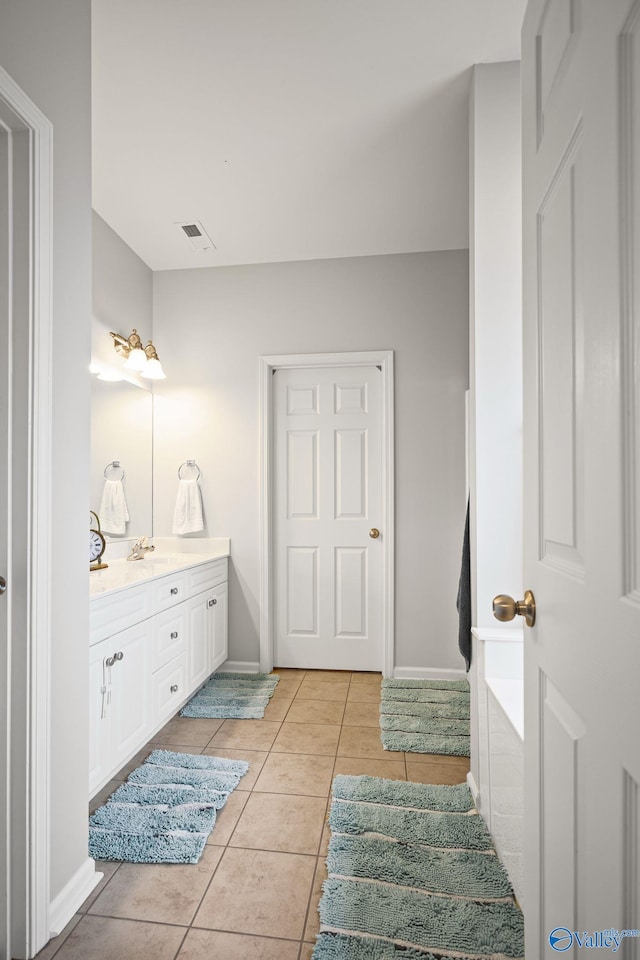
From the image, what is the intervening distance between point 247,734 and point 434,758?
0.87 m

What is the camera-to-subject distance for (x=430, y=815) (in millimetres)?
1893

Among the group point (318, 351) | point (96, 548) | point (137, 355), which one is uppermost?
point (318, 351)

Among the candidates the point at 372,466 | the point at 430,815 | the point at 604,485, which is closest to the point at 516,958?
the point at 430,815

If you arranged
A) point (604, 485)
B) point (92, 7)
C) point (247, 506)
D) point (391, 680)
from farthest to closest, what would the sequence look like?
point (247, 506) < point (391, 680) < point (92, 7) < point (604, 485)

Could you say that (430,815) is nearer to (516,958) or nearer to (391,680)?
(516,958)

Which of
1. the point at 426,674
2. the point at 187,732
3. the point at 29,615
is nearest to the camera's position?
the point at 29,615

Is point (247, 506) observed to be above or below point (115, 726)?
above

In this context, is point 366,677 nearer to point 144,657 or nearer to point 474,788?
point 474,788

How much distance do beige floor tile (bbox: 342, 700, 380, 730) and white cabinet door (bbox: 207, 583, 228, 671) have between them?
841 mm

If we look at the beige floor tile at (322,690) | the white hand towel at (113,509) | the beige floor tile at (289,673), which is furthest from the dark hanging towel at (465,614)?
the white hand towel at (113,509)

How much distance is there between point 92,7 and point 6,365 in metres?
1.30

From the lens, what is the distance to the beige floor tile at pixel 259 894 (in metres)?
1.43

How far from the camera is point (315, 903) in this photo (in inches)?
59.3

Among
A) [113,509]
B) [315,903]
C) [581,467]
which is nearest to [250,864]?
[315,903]
